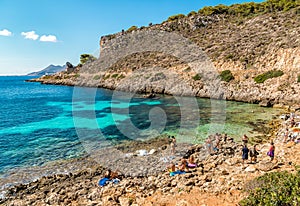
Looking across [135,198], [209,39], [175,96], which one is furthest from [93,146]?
[209,39]

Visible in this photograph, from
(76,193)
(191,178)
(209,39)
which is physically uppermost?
(209,39)

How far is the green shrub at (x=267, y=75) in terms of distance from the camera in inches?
1420

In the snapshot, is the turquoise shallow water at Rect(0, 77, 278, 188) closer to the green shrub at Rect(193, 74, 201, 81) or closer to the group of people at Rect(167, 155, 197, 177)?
the group of people at Rect(167, 155, 197, 177)

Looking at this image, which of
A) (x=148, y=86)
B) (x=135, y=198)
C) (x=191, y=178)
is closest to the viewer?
(x=135, y=198)

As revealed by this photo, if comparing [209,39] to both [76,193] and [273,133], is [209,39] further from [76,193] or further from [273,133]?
[76,193]

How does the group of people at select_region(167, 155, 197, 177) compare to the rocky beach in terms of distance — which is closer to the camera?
the rocky beach

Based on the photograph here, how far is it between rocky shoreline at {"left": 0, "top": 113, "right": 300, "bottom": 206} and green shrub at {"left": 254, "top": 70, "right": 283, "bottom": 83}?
83.5 ft

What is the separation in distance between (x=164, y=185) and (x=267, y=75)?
3349 centimetres

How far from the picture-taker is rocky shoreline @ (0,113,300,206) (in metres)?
9.34

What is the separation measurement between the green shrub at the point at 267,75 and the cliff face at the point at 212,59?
0.68 meters

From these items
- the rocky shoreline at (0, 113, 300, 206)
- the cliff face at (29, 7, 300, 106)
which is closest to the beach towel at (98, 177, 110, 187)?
the rocky shoreline at (0, 113, 300, 206)

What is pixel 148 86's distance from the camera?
51594 mm

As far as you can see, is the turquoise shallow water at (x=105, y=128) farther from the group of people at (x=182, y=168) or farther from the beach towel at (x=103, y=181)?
the group of people at (x=182, y=168)

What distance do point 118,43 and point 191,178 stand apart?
81.6 m
